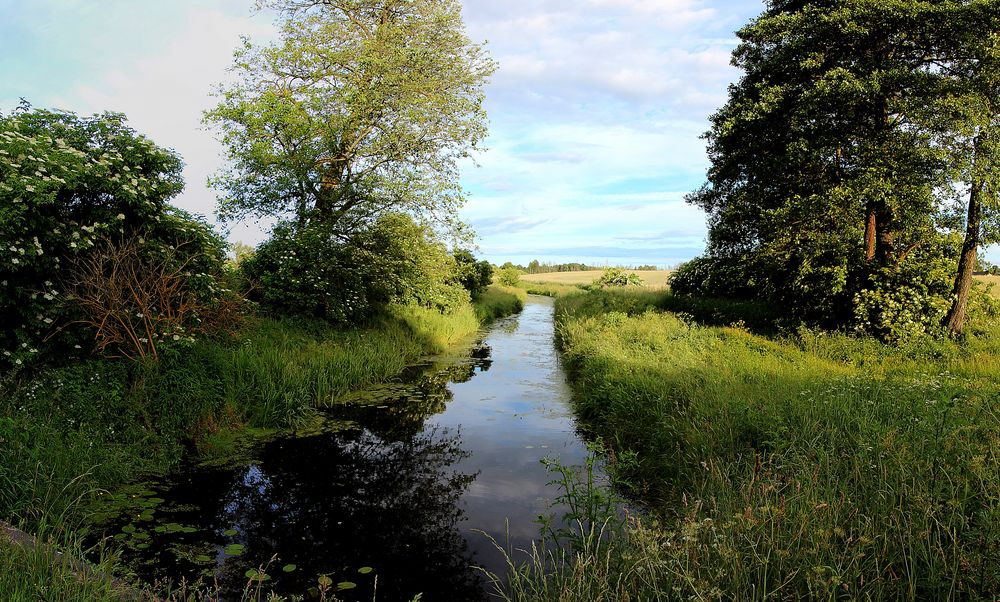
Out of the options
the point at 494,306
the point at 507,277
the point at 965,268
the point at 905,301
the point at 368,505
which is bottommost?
the point at 368,505

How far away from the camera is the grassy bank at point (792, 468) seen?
3434mm

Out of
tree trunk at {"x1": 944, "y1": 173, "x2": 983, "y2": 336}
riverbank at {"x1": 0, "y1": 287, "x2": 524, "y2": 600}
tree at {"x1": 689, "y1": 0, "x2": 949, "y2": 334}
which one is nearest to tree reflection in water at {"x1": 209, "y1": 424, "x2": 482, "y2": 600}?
riverbank at {"x1": 0, "y1": 287, "x2": 524, "y2": 600}

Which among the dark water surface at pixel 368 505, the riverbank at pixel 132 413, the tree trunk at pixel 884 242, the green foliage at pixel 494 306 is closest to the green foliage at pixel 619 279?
the green foliage at pixel 494 306

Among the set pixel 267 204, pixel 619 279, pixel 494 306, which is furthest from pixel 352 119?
pixel 619 279

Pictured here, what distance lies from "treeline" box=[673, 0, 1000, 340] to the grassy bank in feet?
5.36

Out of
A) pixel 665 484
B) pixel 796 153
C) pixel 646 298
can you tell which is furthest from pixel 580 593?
pixel 646 298

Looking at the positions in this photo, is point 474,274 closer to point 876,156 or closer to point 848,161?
point 848,161

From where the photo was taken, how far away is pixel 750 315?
835 inches

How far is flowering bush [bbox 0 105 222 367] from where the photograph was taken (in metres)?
7.14

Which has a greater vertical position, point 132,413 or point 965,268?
point 965,268

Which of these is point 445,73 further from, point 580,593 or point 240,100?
point 580,593

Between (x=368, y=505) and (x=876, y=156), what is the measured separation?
1478 centimetres

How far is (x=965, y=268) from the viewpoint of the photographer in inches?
545

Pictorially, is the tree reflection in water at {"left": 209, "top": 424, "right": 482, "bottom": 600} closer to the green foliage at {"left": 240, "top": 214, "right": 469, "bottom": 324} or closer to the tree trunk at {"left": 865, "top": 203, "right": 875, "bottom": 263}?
the green foliage at {"left": 240, "top": 214, "right": 469, "bottom": 324}
